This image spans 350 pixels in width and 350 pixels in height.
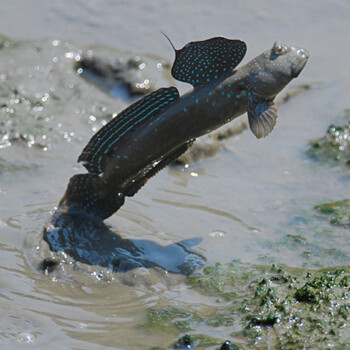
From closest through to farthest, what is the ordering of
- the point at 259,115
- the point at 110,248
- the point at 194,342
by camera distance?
the point at 194,342, the point at 259,115, the point at 110,248

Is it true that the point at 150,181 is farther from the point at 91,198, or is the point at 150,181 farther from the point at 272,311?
the point at 272,311

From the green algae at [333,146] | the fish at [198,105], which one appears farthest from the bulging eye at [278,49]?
the green algae at [333,146]

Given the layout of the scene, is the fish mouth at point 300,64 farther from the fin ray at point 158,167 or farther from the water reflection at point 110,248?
the water reflection at point 110,248

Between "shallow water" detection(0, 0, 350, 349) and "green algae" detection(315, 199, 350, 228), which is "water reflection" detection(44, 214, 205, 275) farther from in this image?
"green algae" detection(315, 199, 350, 228)

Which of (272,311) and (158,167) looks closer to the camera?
(272,311)

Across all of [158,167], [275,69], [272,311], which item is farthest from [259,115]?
[272,311]

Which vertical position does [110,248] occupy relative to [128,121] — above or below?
below
